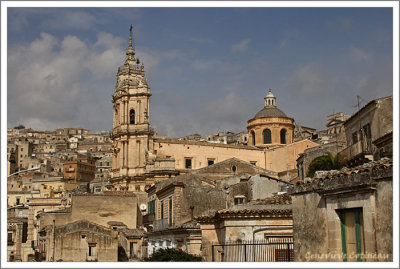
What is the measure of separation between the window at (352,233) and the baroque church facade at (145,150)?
4183 cm

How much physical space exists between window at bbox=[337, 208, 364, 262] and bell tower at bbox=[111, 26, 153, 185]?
145ft

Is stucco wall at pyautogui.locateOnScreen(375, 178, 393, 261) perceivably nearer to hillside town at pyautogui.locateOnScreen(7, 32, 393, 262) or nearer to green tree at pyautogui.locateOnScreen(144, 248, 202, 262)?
hillside town at pyautogui.locateOnScreen(7, 32, 393, 262)

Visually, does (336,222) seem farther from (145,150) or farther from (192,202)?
(145,150)

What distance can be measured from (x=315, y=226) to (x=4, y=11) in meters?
9.29

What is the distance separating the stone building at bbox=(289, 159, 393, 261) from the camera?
37.4 ft

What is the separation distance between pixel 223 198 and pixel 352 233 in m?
18.5

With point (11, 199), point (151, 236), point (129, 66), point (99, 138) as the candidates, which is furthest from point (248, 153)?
point (99, 138)

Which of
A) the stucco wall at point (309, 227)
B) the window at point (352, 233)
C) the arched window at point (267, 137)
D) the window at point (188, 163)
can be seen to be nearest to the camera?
the window at point (352, 233)

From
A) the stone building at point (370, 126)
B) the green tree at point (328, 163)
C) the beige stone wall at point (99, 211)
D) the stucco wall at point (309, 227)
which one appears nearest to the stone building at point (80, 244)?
the beige stone wall at point (99, 211)

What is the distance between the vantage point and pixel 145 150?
188 ft

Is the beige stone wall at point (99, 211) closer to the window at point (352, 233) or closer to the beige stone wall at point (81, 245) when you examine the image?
the beige stone wall at point (81, 245)

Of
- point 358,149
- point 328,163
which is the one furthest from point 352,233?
point 328,163

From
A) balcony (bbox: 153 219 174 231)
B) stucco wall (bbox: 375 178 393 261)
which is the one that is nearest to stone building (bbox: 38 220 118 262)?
balcony (bbox: 153 219 174 231)

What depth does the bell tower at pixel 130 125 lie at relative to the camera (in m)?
57.3
